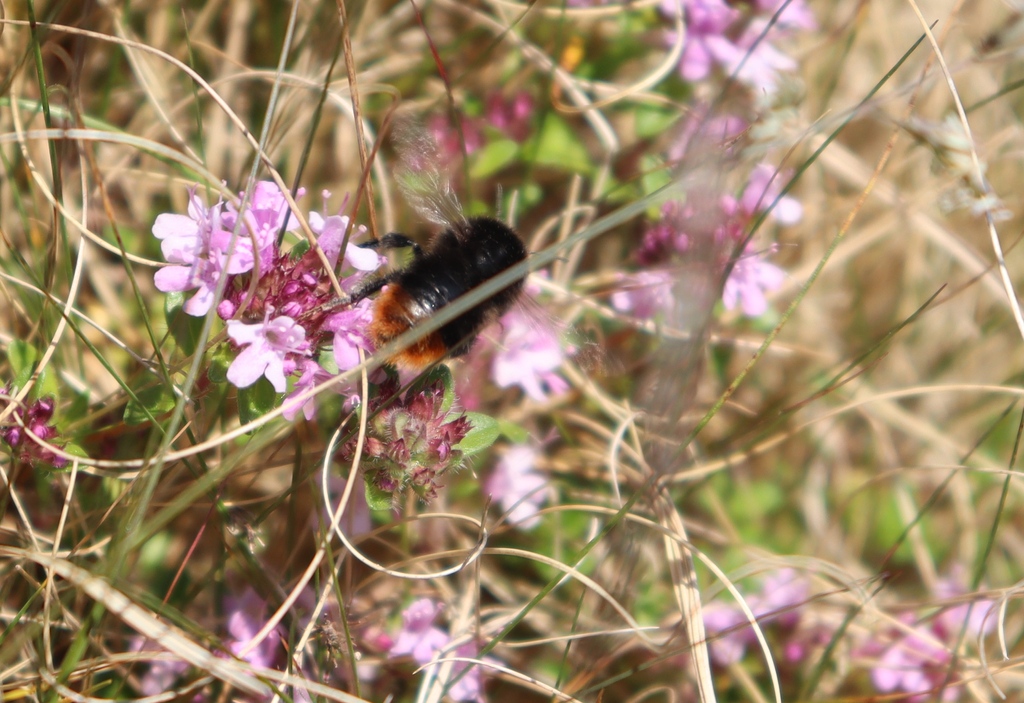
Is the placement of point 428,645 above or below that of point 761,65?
below

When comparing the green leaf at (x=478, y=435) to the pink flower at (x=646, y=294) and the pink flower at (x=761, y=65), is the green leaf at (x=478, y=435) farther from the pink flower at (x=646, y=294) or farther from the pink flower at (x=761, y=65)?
the pink flower at (x=761, y=65)

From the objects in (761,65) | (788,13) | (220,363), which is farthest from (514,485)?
(788,13)

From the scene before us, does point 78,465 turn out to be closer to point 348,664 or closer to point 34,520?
point 34,520

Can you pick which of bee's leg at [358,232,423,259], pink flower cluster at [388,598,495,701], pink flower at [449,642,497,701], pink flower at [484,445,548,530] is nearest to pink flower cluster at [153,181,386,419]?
bee's leg at [358,232,423,259]

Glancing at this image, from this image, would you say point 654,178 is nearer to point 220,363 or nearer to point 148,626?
point 220,363

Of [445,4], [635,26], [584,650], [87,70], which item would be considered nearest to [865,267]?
[635,26]

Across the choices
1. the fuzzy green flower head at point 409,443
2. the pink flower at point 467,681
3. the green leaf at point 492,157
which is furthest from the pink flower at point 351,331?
the green leaf at point 492,157
